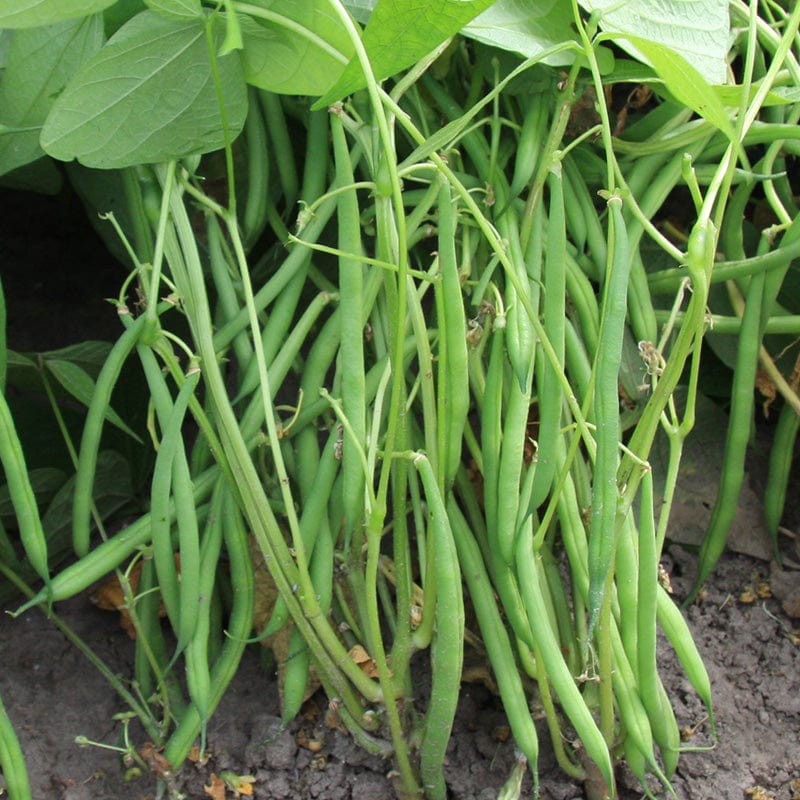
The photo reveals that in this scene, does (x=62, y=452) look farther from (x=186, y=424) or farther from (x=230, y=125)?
(x=230, y=125)

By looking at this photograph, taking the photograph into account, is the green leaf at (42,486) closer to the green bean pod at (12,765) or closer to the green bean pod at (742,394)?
the green bean pod at (12,765)

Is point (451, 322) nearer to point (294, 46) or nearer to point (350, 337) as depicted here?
point (350, 337)

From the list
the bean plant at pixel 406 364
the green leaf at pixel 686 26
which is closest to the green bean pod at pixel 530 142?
the bean plant at pixel 406 364

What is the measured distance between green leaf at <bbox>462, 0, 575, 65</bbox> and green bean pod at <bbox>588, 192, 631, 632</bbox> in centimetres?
20

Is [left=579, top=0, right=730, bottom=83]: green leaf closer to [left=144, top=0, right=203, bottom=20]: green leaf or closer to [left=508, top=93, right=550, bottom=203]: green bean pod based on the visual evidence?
[left=508, top=93, right=550, bottom=203]: green bean pod

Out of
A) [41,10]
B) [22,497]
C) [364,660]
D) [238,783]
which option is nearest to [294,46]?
[41,10]

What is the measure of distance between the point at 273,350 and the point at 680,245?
1.79 feet

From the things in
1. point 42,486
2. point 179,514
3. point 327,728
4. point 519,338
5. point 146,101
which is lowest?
point 327,728

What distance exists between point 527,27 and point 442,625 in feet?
1.67

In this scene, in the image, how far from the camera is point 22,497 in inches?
28.0

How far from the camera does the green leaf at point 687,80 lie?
0.65m

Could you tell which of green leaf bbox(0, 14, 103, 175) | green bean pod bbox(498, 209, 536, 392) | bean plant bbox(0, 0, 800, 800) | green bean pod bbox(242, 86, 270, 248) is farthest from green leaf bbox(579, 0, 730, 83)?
green leaf bbox(0, 14, 103, 175)

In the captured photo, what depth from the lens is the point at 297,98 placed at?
93 cm

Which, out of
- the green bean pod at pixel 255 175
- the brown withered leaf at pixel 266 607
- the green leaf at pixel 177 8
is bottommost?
the brown withered leaf at pixel 266 607
